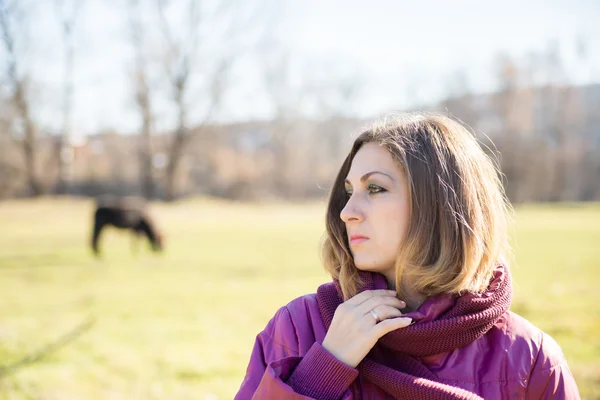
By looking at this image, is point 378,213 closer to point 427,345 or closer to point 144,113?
point 427,345

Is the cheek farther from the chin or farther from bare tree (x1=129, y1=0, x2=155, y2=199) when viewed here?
bare tree (x1=129, y1=0, x2=155, y2=199)

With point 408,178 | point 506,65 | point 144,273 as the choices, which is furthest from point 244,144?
point 408,178

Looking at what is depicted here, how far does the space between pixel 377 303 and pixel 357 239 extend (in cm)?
24

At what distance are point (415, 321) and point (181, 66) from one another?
1590 inches

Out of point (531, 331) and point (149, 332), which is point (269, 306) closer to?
point (149, 332)

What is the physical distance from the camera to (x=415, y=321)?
146cm

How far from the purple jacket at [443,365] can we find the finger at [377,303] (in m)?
0.05

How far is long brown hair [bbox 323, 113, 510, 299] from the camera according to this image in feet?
5.06

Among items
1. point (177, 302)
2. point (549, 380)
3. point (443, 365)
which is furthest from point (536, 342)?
point (177, 302)

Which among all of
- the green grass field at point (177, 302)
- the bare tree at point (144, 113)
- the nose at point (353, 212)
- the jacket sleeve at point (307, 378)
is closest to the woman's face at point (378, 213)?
the nose at point (353, 212)

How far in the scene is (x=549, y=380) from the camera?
147 centimetres

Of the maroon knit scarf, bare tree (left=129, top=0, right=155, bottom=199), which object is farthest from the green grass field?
bare tree (left=129, top=0, right=155, bottom=199)

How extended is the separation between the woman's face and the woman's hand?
0.17 m

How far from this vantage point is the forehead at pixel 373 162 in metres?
1.61
